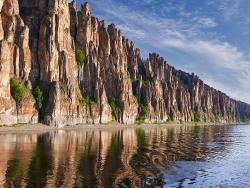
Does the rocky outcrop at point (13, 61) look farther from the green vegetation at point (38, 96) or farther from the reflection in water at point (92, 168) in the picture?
the reflection in water at point (92, 168)

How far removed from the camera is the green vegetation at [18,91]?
14450 cm

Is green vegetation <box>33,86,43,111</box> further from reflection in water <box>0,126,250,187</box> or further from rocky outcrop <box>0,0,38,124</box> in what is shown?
reflection in water <box>0,126,250,187</box>

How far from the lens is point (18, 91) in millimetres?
145750

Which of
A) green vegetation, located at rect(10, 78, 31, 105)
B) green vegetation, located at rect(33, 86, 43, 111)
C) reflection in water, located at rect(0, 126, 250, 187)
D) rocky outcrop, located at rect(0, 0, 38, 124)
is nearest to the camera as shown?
reflection in water, located at rect(0, 126, 250, 187)

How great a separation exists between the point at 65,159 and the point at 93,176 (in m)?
14.8

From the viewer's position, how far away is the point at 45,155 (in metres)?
63.0

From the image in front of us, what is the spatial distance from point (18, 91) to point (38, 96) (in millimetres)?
12359

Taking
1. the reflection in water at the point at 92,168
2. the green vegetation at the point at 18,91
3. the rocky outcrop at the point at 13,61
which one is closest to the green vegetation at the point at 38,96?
the rocky outcrop at the point at 13,61

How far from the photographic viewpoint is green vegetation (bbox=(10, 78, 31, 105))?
144 meters

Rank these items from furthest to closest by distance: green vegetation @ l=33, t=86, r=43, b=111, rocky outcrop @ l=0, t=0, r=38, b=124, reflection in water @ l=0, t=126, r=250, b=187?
green vegetation @ l=33, t=86, r=43, b=111, rocky outcrop @ l=0, t=0, r=38, b=124, reflection in water @ l=0, t=126, r=250, b=187

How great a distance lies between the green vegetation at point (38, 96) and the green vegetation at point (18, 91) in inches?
237

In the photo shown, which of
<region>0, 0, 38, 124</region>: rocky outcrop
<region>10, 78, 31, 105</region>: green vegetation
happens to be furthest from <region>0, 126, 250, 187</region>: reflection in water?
<region>10, 78, 31, 105</region>: green vegetation

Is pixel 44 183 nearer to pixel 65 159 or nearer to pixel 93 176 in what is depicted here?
pixel 93 176

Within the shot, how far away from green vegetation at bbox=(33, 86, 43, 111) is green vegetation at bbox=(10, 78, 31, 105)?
6.03 metres
